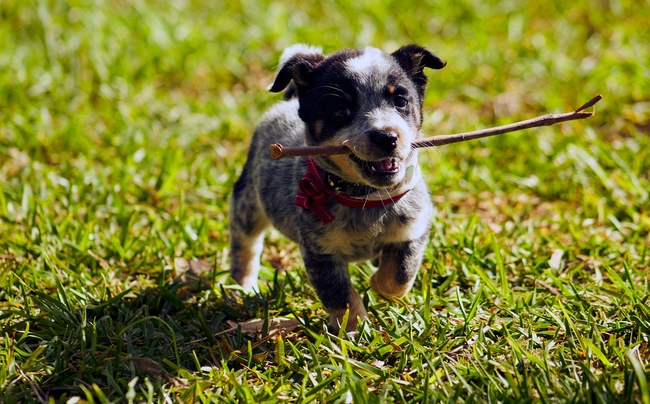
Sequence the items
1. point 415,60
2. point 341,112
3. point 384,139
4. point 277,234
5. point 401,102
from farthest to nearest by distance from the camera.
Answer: point 277,234 → point 415,60 → point 401,102 → point 341,112 → point 384,139

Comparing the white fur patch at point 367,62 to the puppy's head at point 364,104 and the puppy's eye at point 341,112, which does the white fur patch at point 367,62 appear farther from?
the puppy's eye at point 341,112

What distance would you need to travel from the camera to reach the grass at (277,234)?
3473mm

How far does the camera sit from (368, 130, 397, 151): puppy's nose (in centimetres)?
344

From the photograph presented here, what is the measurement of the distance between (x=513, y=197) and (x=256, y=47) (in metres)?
3.71

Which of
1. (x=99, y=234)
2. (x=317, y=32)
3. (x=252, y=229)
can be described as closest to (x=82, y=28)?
(x=317, y=32)

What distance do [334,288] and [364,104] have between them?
96 centimetres

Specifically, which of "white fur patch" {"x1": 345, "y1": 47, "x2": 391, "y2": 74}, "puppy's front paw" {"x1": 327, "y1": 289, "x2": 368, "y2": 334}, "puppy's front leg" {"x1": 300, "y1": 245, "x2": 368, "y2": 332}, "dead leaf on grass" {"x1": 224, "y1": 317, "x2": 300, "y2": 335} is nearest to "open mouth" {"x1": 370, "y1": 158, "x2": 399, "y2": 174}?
"white fur patch" {"x1": 345, "y1": 47, "x2": 391, "y2": 74}

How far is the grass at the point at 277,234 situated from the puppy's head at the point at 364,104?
83cm

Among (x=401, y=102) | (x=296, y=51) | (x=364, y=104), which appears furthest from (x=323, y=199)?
(x=296, y=51)

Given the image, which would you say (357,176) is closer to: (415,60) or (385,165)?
(385,165)

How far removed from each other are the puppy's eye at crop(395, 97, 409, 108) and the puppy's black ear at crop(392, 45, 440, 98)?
223mm

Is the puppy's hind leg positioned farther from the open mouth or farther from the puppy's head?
the open mouth

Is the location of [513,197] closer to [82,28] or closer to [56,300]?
[56,300]

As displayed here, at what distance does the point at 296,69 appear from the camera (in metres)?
3.87
